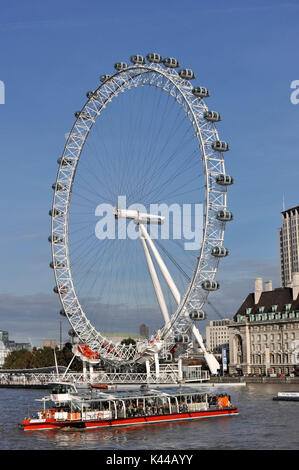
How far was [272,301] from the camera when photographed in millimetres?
135375

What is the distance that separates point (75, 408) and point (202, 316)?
1022 inches

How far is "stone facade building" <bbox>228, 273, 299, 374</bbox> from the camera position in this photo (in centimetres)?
12769

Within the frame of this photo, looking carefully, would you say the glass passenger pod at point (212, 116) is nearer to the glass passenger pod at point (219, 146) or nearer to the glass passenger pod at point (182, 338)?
the glass passenger pod at point (219, 146)

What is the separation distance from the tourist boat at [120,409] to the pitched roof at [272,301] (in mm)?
72593

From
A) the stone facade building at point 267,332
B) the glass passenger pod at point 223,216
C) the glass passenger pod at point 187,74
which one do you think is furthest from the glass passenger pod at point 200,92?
the stone facade building at point 267,332

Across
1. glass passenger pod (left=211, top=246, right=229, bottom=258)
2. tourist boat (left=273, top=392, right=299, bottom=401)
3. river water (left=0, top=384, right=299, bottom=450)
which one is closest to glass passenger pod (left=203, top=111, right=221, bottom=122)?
glass passenger pod (left=211, top=246, right=229, bottom=258)

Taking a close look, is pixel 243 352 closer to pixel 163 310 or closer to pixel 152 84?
pixel 163 310

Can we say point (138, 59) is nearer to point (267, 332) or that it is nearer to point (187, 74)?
point (187, 74)

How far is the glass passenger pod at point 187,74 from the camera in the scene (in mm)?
78338

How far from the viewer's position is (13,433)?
5106 centimetres

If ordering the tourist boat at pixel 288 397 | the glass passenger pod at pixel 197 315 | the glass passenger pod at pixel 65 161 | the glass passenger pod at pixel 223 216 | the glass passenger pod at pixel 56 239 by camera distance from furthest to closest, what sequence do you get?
the glass passenger pod at pixel 56 239 < the glass passenger pod at pixel 65 161 < the glass passenger pod at pixel 197 315 < the glass passenger pod at pixel 223 216 < the tourist boat at pixel 288 397

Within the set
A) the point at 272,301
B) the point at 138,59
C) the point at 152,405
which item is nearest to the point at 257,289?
the point at 272,301

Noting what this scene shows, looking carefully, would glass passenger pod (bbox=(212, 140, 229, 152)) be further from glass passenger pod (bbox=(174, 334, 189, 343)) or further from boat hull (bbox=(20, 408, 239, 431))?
boat hull (bbox=(20, 408, 239, 431))

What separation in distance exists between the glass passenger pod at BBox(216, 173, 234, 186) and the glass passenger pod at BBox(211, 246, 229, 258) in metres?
6.67
